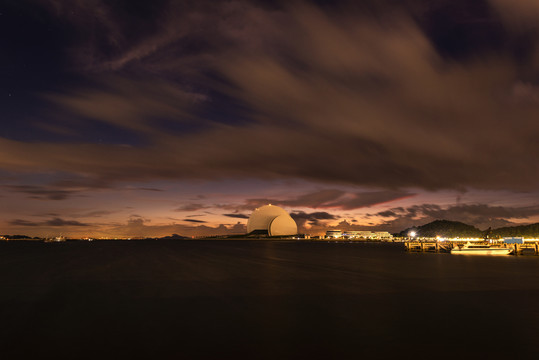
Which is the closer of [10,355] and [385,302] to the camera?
[10,355]

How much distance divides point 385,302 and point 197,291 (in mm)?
10918

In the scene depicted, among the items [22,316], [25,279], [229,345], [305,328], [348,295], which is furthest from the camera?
[25,279]

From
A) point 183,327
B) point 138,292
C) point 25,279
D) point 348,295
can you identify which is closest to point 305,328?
point 183,327

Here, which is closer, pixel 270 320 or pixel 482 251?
pixel 270 320

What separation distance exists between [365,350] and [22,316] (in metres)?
14.6

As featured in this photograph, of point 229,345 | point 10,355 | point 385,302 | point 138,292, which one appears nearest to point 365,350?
point 229,345

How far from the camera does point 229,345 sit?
12430 millimetres

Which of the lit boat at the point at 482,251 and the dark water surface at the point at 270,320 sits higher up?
the lit boat at the point at 482,251

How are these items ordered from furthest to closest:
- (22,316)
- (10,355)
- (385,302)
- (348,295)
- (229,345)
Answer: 1. (348,295)
2. (385,302)
3. (22,316)
4. (229,345)
5. (10,355)

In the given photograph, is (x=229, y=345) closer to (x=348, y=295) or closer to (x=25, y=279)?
(x=348, y=295)

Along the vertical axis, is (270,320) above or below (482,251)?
below

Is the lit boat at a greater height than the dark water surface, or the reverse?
the lit boat

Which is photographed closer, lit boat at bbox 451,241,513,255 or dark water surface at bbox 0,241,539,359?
dark water surface at bbox 0,241,539,359

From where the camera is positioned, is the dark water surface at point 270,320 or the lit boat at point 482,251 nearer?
the dark water surface at point 270,320
